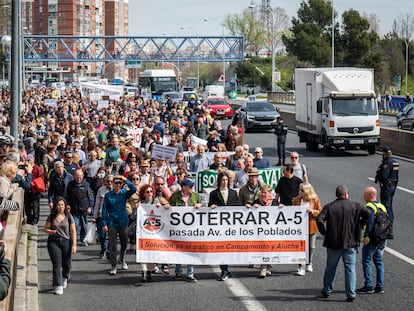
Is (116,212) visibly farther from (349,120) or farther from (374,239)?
(349,120)

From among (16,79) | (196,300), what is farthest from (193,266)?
(16,79)

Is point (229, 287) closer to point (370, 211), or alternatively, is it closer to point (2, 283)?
point (370, 211)

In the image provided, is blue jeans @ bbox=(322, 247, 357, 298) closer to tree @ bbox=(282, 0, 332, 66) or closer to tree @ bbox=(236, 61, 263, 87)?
tree @ bbox=(282, 0, 332, 66)

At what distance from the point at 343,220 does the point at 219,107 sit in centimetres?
5440

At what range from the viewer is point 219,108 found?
66.8m

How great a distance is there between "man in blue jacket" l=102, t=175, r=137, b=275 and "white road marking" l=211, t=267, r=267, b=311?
Result: 1743 millimetres

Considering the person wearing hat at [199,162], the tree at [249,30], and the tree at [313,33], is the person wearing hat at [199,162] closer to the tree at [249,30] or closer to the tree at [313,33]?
the tree at [313,33]

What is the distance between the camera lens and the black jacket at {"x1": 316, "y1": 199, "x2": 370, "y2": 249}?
41.2 feet

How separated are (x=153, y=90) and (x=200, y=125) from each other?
63093mm

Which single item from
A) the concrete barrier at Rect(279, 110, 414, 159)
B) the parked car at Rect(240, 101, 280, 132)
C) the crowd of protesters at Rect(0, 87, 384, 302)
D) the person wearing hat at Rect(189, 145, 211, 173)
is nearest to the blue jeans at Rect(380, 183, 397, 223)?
the crowd of protesters at Rect(0, 87, 384, 302)

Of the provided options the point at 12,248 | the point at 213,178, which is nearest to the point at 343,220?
the point at 12,248

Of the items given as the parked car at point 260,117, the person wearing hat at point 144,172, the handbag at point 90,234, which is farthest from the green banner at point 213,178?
the parked car at point 260,117

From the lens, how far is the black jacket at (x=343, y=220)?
12.6m

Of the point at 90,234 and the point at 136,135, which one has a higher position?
the point at 136,135
